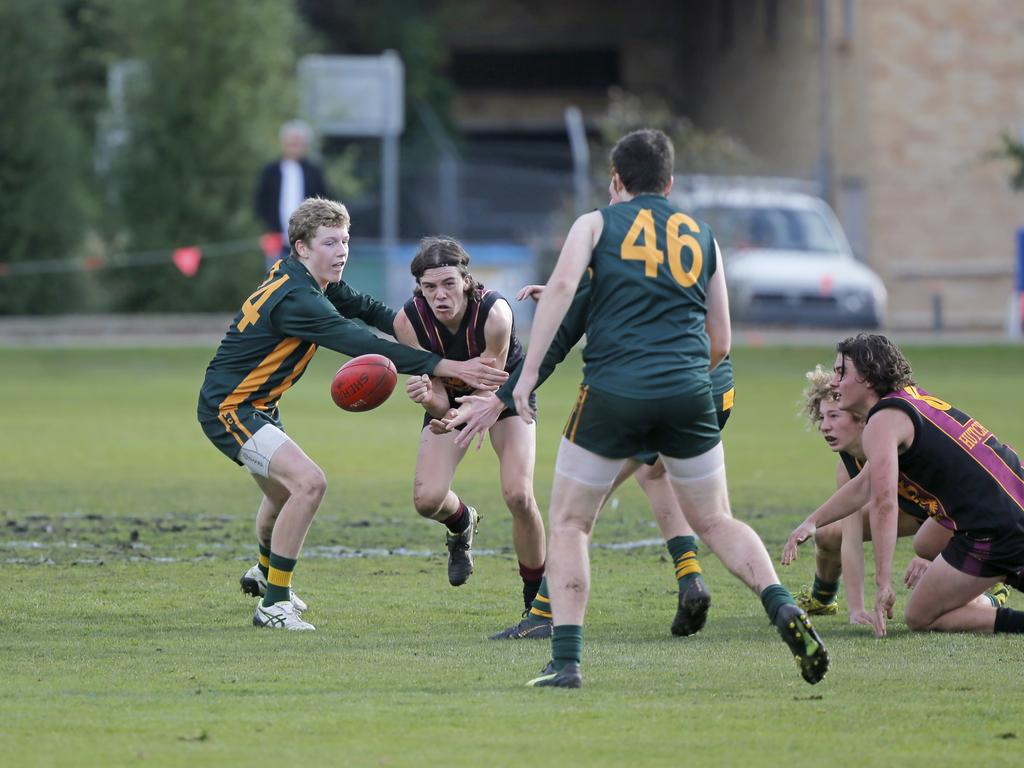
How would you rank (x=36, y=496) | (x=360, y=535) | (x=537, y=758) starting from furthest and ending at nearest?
(x=36, y=496)
(x=360, y=535)
(x=537, y=758)

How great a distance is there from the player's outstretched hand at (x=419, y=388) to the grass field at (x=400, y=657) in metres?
0.96

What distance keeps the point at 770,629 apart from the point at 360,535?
12.0ft

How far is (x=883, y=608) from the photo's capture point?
22.7ft

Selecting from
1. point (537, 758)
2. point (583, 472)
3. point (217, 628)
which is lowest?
point (217, 628)

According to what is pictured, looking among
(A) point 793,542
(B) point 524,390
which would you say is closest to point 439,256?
(B) point 524,390

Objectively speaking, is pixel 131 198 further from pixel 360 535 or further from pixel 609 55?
pixel 360 535

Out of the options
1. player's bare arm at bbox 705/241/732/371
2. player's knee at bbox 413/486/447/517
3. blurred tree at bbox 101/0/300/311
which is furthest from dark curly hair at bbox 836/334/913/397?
blurred tree at bbox 101/0/300/311

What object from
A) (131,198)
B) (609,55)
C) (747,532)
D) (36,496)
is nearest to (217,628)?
(747,532)

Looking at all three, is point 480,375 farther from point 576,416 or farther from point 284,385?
point 576,416

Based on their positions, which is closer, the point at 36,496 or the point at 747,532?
the point at 747,532

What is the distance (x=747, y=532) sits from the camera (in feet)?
20.4

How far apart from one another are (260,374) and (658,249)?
2.52 meters

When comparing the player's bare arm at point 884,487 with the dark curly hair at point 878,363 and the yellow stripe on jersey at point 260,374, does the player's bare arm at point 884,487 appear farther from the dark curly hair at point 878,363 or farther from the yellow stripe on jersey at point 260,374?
the yellow stripe on jersey at point 260,374

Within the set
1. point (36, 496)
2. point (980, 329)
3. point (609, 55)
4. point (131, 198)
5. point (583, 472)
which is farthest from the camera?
point (609, 55)
